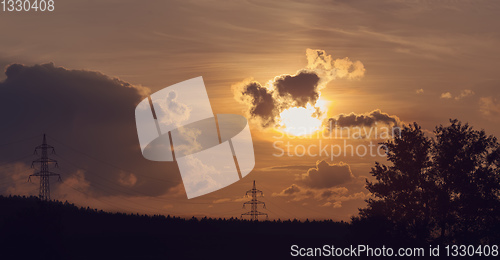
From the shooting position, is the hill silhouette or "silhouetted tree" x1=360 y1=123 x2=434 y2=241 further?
the hill silhouette

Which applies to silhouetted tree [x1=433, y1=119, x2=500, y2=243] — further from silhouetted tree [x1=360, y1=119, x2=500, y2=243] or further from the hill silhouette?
the hill silhouette

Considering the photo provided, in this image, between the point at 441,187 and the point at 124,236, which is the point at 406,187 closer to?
the point at 441,187

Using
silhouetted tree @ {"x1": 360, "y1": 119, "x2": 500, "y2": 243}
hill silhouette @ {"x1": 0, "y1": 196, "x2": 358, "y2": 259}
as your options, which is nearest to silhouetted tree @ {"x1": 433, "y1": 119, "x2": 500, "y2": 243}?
silhouetted tree @ {"x1": 360, "y1": 119, "x2": 500, "y2": 243}

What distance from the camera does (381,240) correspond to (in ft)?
262

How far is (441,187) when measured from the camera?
83750 millimetres

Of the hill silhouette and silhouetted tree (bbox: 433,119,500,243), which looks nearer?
silhouetted tree (bbox: 433,119,500,243)

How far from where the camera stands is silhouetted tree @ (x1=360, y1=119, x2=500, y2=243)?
81.9 m

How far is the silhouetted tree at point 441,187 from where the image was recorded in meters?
81.9

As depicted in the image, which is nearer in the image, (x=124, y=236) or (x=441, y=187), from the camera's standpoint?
(x=441, y=187)

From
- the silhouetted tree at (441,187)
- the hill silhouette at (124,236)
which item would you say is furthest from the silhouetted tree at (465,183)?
the hill silhouette at (124,236)

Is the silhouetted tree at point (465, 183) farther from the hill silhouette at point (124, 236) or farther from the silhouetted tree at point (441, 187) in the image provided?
the hill silhouette at point (124, 236)

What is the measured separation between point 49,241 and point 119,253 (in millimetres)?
20568

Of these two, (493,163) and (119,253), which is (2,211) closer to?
(119,253)

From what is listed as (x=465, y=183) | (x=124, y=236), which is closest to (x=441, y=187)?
(x=465, y=183)
